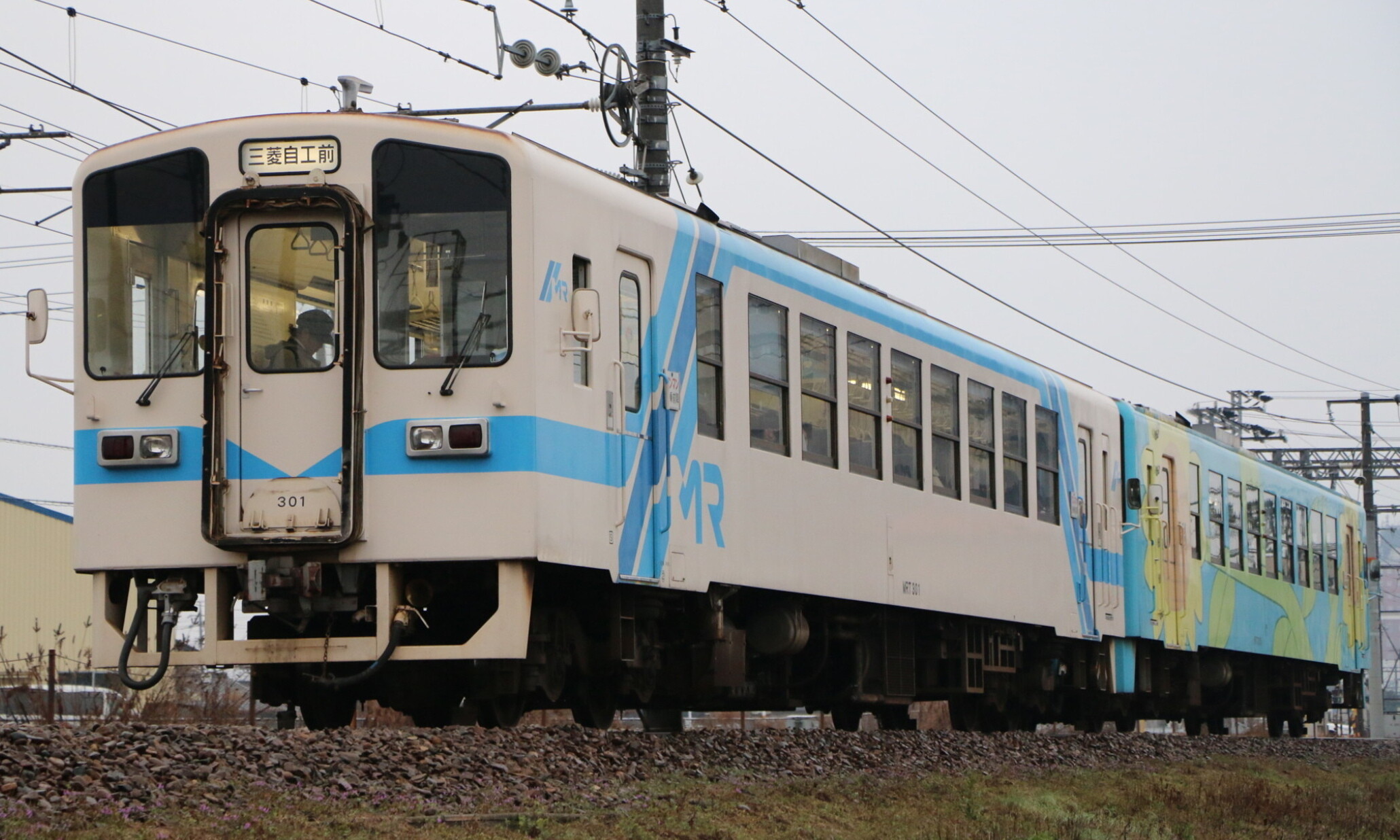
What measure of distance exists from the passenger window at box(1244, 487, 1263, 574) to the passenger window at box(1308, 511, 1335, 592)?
268 cm

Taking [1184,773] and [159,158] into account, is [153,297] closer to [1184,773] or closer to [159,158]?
[159,158]

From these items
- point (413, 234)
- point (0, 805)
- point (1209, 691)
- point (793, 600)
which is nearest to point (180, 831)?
point (0, 805)

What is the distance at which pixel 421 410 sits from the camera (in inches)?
346

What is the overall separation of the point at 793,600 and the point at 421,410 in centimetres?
373

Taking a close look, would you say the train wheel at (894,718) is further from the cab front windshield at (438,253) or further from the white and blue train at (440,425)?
the cab front windshield at (438,253)

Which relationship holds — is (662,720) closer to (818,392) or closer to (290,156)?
(818,392)

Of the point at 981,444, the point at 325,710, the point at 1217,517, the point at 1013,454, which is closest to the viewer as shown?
the point at 325,710

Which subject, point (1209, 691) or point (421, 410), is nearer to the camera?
point (421, 410)

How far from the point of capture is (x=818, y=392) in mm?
11875

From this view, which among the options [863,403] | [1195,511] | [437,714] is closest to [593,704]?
[437,714]

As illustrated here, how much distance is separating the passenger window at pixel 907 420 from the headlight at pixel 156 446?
5594 millimetres

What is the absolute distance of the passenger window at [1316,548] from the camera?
23.9 meters

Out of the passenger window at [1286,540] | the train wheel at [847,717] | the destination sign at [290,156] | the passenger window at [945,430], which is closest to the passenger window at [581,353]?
the destination sign at [290,156]

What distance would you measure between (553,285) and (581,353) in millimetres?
450
